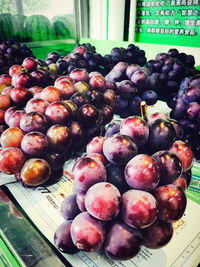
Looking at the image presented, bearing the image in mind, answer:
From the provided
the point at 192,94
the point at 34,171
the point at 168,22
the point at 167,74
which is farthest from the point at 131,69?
the point at 168,22

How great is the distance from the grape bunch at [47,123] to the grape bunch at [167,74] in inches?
15.3

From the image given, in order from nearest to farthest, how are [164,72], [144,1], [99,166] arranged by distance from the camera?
[99,166] → [164,72] → [144,1]

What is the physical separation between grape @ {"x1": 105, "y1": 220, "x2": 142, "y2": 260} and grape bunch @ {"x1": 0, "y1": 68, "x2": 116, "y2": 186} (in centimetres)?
30

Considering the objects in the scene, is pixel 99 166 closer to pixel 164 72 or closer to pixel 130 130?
pixel 130 130

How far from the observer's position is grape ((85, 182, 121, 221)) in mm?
429

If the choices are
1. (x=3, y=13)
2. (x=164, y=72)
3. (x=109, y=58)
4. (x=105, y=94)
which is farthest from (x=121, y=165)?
(x=3, y=13)

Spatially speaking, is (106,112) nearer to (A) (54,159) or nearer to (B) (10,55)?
(A) (54,159)

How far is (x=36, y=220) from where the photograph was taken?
612mm

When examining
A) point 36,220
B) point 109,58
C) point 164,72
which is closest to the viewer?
point 36,220

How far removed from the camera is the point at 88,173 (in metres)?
0.47

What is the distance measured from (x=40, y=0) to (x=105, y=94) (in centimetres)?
195

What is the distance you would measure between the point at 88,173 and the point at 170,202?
0.18 m

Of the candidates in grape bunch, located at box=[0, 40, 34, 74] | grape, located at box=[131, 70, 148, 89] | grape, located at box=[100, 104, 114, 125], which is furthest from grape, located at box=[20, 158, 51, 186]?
grape bunch, located at box=[0, 40, 34, 74]

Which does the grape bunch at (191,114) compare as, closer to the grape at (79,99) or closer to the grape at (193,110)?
the grape at (193,110)
